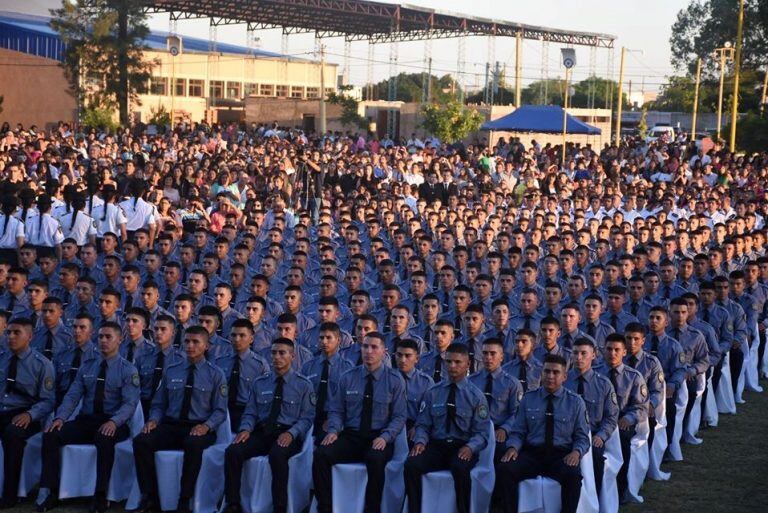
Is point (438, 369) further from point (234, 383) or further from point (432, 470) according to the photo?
point (234, 383)

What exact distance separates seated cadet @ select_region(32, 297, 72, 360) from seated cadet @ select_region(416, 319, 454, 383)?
3.10 meters

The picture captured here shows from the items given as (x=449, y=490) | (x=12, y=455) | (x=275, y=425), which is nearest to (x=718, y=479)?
(x=449, y=490)

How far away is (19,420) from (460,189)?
16994mm

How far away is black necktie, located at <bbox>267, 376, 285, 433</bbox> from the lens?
28.2 feet

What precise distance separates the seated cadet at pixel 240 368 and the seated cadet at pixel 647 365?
10.1 ft

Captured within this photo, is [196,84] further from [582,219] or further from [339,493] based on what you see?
[339,493]

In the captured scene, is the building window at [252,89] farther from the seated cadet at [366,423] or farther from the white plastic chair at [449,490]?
the white plastic chair at [449,490]

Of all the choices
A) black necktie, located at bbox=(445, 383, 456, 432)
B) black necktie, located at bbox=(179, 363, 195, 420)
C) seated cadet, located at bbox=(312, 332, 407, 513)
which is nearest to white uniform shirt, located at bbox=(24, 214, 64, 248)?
black necktie, located at bbox=(179, 363, 195, 420)

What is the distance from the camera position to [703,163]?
28.1 metres

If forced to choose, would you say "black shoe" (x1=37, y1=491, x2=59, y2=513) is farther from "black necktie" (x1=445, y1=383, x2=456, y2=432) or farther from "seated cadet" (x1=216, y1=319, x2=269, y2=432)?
"black necktie" (x1=445, y1=383, x2=456, y2=432)

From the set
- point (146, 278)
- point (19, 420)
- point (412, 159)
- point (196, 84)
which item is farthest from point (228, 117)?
point (19, 420)

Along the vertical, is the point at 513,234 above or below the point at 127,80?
below

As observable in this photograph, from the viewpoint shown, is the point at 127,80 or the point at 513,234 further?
the point at 127,80

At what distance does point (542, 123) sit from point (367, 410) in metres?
23.7
